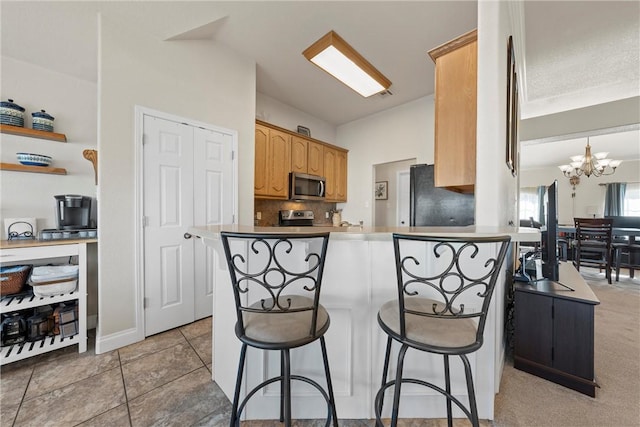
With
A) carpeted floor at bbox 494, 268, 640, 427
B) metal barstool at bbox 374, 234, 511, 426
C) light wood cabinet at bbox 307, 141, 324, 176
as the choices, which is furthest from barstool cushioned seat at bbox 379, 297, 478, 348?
light wood cabinet at bbox 307, 141, 324, 176

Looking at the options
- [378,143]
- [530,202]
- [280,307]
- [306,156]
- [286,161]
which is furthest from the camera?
[530,202]

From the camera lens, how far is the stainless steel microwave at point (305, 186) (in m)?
3.80

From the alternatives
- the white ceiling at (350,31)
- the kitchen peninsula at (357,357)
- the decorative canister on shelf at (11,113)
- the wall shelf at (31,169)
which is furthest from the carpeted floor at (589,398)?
the decorative canister on shelf at (11,113)

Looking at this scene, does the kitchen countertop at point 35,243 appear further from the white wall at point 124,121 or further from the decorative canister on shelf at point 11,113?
the decorative canister on shelf at point 11,113

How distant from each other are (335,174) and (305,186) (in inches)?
33.9

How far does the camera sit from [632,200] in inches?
264

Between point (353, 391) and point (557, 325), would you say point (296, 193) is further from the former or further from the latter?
point (557, 325)

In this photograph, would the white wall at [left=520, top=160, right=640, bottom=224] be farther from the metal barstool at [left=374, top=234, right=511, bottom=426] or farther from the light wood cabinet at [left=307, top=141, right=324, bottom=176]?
the metal barstool at [left=374, top=234, right=511, bottom=426]

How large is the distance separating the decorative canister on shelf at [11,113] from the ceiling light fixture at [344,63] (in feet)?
8.11

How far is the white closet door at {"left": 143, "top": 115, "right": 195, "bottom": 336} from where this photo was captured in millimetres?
2158

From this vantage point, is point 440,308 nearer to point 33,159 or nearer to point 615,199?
point 33,159

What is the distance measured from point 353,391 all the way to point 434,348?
67 cm

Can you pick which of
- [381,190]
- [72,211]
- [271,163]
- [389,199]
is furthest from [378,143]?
[72,211]

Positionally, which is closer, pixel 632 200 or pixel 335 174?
pixel 335 174
